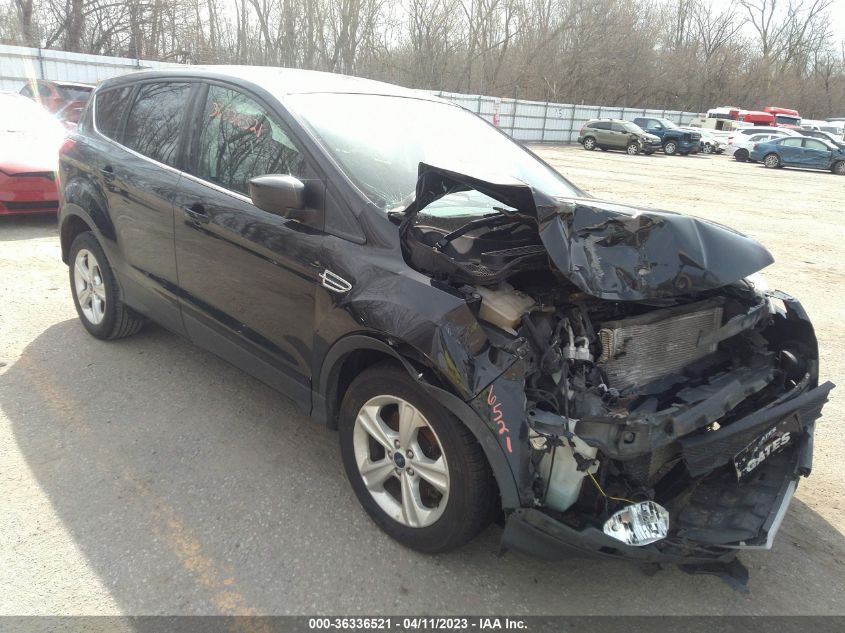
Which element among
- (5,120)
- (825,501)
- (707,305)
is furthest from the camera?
(5,120)

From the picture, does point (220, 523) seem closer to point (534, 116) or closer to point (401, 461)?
point (401, 461)

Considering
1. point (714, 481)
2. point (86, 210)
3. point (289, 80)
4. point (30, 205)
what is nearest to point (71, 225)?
point (86, 210)

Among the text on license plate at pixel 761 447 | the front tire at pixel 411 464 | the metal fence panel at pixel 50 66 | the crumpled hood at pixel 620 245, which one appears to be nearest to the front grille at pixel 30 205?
the front tire at pixel 411 464

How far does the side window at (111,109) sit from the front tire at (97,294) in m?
0.75

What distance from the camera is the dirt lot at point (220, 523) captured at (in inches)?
93.4

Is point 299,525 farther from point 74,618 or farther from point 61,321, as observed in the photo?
point 61,321

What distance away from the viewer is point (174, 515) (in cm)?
277

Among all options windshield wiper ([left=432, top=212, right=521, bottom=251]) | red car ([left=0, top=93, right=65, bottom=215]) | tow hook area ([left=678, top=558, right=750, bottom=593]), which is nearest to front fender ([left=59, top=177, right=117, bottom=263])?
windshield wiper ([left=432, top=212, right=521, bottom=251])

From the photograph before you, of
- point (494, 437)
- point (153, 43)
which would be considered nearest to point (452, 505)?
point (494, 437)

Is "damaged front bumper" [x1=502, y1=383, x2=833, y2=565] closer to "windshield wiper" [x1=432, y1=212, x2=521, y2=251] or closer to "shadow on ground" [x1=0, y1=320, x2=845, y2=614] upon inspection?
"shadow on ground" [x1=0, y1=320, x2=845, y2=614]

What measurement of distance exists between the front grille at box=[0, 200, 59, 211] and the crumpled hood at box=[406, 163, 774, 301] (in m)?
7.26

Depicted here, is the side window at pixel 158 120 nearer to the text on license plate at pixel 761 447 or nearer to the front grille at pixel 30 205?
the text on license plate at pixel 761 447

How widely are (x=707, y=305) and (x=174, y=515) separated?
2535 millimetres

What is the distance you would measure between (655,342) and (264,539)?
1852 mm
